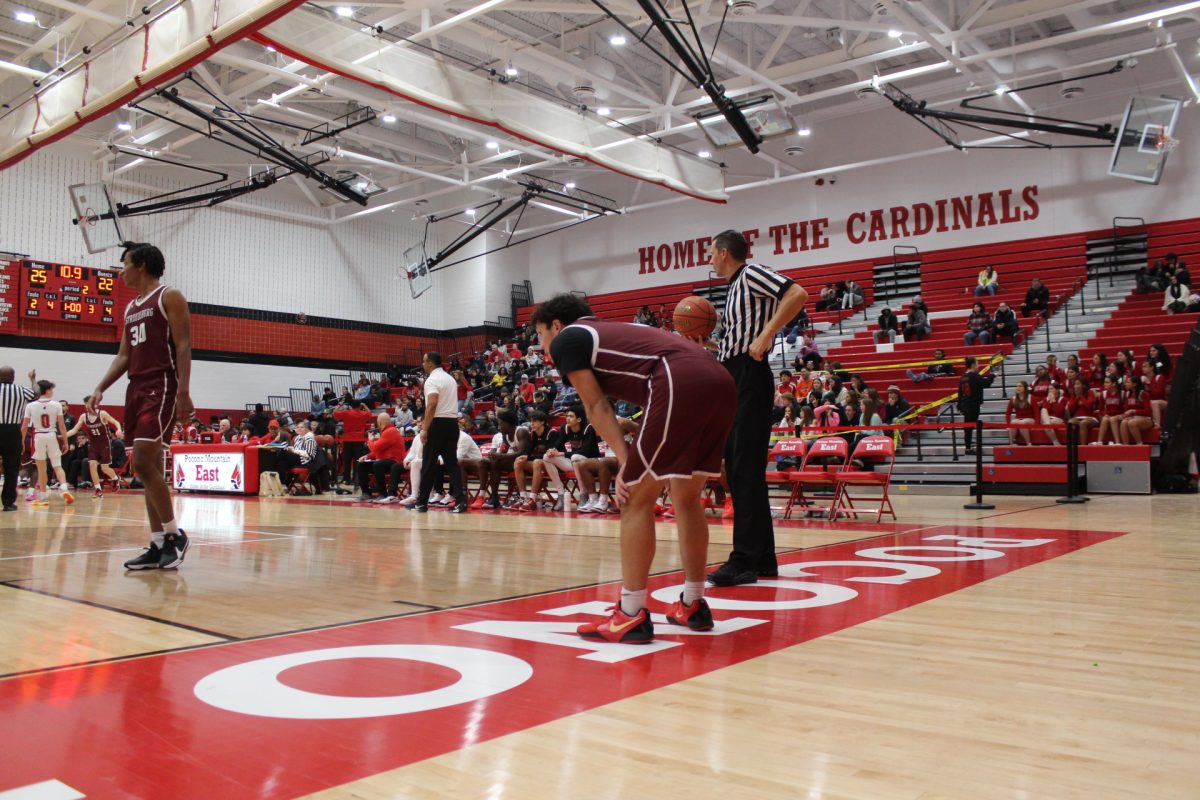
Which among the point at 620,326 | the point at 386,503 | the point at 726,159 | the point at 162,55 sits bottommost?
the point at 386,503

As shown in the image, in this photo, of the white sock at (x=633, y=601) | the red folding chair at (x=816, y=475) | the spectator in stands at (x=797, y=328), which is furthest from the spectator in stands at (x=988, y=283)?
the white sock at (x=633, y=601)

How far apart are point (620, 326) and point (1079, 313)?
59.5ft

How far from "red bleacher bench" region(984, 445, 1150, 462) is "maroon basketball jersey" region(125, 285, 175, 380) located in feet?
34.7

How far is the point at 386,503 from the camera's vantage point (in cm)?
1138

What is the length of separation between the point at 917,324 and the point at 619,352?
671 inches

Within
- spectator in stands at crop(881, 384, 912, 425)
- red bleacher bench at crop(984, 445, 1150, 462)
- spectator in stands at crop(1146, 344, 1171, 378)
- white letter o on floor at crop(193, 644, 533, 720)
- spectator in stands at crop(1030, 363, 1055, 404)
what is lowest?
white letter o on floor at crop(193, 644, 533, 720)

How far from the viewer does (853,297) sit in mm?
21531

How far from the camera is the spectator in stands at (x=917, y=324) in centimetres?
1861

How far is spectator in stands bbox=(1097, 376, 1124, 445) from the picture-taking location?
1262cm

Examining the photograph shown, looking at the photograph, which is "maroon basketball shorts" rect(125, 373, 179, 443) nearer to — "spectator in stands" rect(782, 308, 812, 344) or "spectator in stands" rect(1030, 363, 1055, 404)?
"spectator in stands" rect(1030, 363, 1055, 404)

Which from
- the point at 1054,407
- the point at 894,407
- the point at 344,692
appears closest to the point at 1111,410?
the point at 1054,407

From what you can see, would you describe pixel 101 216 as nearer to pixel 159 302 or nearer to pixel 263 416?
pixel 263 416

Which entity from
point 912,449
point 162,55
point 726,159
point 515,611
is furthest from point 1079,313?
point 515,611

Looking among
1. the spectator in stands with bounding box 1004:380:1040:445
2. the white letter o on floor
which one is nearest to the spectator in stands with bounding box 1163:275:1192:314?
the spectator in stands with bounding box 1004:380:1040:445
